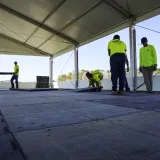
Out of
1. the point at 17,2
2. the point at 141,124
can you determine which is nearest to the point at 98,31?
the point at 17,2

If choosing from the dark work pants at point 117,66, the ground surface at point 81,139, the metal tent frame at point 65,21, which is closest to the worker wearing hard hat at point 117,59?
the dark work pants at point 117,66

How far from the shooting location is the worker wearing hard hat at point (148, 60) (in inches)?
238

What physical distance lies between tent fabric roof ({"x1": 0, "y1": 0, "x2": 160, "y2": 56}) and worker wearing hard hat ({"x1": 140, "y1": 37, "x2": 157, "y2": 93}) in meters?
1.52

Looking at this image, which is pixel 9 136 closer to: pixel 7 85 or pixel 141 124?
pixel 141 124

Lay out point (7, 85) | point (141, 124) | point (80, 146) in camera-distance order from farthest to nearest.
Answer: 1. point (7, 85)
2. point (141, 124)
3. point (80, 146)

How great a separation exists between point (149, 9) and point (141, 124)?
20.6ft

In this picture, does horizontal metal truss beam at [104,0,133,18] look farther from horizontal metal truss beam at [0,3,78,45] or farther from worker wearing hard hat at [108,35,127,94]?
horizontal metal truss beam at [0,3,78,45]

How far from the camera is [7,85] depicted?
16.9 metres

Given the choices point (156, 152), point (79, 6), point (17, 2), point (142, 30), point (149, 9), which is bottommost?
point (156, 152)

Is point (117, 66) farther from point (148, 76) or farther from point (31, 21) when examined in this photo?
point (31, 21)

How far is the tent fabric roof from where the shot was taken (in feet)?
24.1

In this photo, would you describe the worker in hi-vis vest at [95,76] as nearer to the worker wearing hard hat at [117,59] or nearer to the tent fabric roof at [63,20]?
the tent fabric roof at [63,20]

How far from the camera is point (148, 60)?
6066 mm

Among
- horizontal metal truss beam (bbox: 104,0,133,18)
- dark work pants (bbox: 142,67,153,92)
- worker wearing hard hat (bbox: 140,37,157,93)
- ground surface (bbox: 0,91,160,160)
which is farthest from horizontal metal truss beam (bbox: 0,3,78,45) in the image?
ground surface (bbox: 0,91,160,160)
